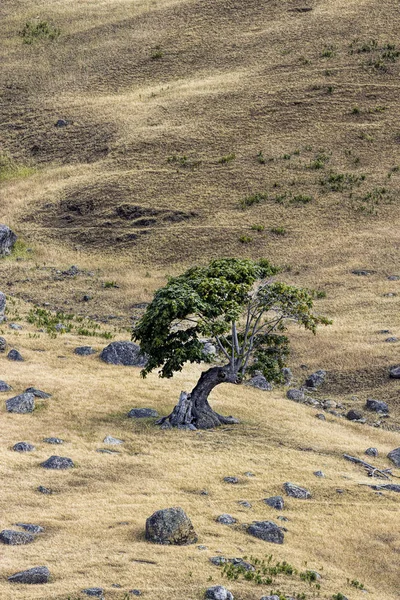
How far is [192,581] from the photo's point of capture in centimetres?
1877

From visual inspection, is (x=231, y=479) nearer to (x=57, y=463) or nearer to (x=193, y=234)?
(x=57, y=463)

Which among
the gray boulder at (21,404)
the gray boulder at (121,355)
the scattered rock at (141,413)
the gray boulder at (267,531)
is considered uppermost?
the gray boulder at (267,531)

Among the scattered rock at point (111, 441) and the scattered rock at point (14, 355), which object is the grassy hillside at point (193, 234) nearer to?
the scattered rock at point (111, 441)

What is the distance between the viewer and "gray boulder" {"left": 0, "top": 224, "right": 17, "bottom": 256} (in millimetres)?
62188

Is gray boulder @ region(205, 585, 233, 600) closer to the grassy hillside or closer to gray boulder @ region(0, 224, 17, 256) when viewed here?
the grassy hillside

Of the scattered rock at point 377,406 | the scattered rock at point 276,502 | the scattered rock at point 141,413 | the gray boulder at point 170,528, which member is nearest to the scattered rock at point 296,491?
the scattered rock at point 276,502

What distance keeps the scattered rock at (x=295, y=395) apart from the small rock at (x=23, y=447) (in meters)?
15.6

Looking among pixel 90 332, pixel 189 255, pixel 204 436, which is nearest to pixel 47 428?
pixel 204 436

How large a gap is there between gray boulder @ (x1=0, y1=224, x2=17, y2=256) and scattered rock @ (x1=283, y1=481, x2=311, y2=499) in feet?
133

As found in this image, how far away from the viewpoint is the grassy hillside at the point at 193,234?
904 inches

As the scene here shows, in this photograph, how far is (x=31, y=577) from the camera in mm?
18078

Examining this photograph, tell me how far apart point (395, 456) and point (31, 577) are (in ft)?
58.5

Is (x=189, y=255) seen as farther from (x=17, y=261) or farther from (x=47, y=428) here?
(x=47, y=428)

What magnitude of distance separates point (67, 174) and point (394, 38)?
3764 cm
